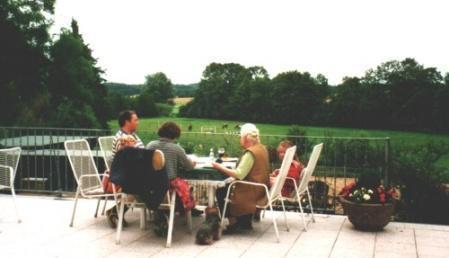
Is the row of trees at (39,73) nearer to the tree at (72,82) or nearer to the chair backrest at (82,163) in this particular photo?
the tree at (72,82)

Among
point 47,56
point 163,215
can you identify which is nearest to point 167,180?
point 163,215

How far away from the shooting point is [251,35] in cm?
2953

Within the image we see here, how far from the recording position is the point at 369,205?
222 inches

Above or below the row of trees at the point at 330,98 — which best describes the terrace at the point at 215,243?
below

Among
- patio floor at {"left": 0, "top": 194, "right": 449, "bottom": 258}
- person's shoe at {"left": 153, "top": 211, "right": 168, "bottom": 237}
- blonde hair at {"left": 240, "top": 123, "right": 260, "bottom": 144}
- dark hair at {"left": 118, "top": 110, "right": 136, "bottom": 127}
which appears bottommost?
patio floor at {"left": 0, "top": 194, "right": 449, "bottom": 258}

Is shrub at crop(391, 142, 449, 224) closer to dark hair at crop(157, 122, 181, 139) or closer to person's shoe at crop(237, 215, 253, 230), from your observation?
person's shoe at crop(237, 215, 253, 230)

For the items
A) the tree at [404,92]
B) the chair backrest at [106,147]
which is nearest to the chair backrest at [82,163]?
the chair backrest at [106,147]

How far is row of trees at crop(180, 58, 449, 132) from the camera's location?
27.4 meters

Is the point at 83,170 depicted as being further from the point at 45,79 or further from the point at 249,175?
the point at 45,79

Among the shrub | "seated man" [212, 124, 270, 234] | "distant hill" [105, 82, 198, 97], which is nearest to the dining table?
"seated man" [212, 124, 270, 234]

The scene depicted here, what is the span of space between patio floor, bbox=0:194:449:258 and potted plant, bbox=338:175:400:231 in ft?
0.40

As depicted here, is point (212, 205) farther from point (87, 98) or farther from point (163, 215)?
point (87, 98)

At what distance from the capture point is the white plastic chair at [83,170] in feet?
18.7

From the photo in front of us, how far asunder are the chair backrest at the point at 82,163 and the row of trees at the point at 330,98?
73.7 feet
